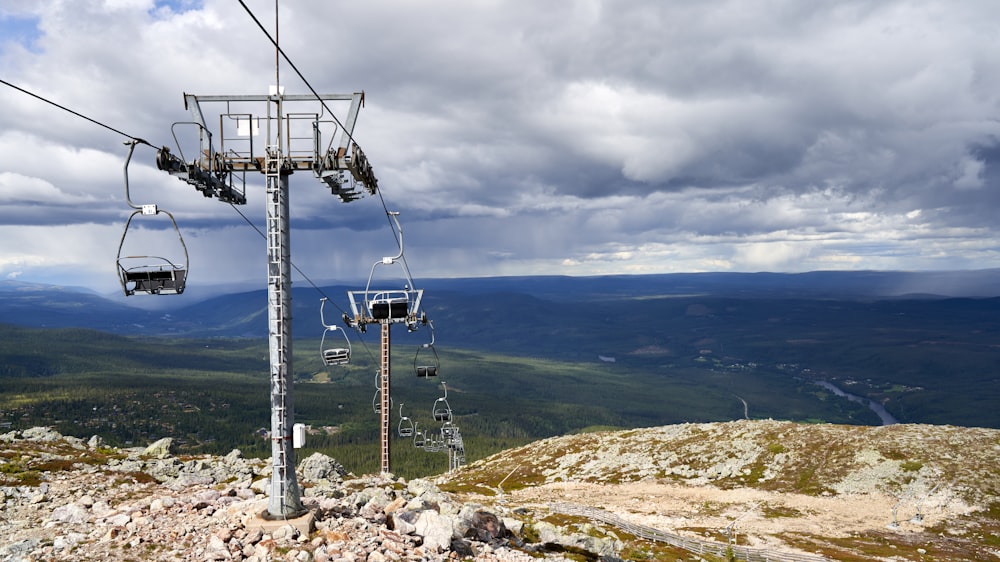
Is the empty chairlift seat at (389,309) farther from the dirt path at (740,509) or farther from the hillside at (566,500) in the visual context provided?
the dirt path at (740,509)

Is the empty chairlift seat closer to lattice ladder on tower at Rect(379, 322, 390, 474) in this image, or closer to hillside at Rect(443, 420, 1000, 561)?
lattice ladder on tower at Rect(379, 322, 390, 474)

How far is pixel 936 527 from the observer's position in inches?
2840

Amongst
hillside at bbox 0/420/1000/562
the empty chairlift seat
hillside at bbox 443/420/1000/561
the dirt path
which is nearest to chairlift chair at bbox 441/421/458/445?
hillside at bbox 443/420/1000/561

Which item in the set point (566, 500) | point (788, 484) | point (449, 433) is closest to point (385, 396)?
point (449, 433)

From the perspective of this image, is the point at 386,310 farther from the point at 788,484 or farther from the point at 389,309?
the point at 788,484

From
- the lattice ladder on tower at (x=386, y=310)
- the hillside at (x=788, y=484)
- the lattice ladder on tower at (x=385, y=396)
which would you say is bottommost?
the hillside at (x=788, y=484)

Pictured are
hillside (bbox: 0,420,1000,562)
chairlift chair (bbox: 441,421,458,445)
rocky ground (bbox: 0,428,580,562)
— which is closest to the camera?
rocky ground (bbox: 0,428,580,562)

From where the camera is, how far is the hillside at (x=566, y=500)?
24609mm

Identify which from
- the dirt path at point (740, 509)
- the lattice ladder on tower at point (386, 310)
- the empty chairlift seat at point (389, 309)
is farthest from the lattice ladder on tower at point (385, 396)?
the dirt path at point (740, 509)

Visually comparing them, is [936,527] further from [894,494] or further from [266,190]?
[266,190]

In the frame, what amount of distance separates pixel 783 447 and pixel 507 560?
319 feet

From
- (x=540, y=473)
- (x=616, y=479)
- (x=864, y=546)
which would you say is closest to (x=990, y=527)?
(x=864, y=546)

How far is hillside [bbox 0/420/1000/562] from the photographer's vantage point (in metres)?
24.6

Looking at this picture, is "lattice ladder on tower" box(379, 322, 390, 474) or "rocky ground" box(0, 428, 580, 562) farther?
"lattice ladder on tower" box(379, 322, 390, 474)
